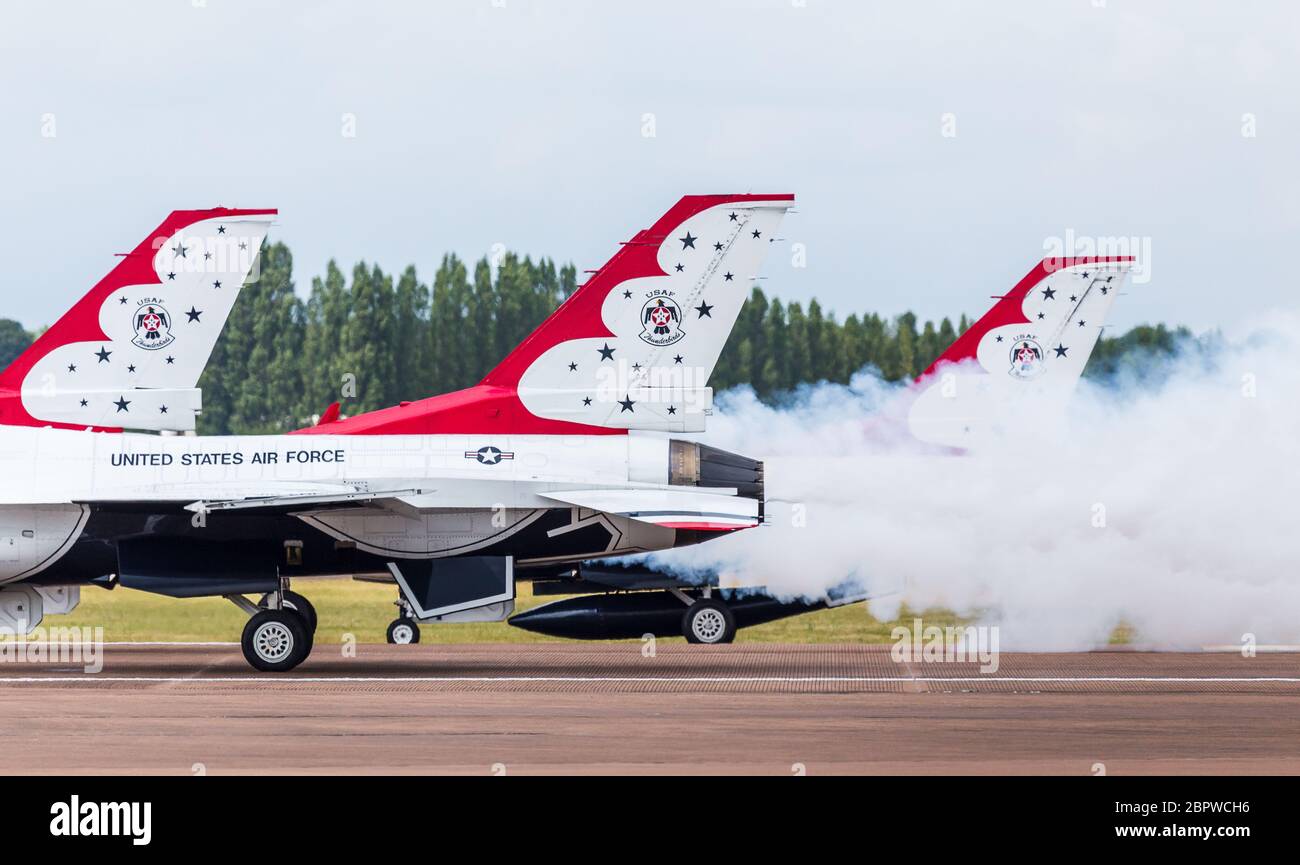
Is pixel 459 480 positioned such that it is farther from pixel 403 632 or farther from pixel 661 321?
pixel 403 632

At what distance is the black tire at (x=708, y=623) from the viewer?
1003 inches

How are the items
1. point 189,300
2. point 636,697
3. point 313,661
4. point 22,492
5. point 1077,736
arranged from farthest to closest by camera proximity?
point 189,300 → point 313,661 → point 22,492 → point 636,697 → point 1077,736

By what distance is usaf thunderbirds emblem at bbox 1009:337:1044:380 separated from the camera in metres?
29.2

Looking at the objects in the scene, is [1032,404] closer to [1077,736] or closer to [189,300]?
[1077,736]

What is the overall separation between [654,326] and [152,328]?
8067 mm

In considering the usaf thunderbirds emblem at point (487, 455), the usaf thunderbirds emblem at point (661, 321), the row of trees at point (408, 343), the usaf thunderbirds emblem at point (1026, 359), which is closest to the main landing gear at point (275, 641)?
the usaf thunderbirds emblem at point (487, 455)

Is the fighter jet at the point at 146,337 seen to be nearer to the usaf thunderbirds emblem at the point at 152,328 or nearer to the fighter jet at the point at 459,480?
the usaf thunderbirds emblem at the point at 152,328

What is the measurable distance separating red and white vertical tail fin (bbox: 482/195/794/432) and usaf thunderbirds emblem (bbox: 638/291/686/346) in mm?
13

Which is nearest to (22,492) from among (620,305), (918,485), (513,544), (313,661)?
(313,661)

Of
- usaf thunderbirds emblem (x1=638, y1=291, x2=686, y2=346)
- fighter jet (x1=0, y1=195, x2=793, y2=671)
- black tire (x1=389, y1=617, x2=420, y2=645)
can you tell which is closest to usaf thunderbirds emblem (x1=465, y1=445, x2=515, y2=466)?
fighter jet (x1=0, y1=195, x2=793, y2=671)

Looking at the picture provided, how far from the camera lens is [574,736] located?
580 inches

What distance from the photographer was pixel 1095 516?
23.6 metres

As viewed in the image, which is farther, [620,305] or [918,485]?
[918,485]

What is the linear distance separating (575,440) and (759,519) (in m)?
2.46
